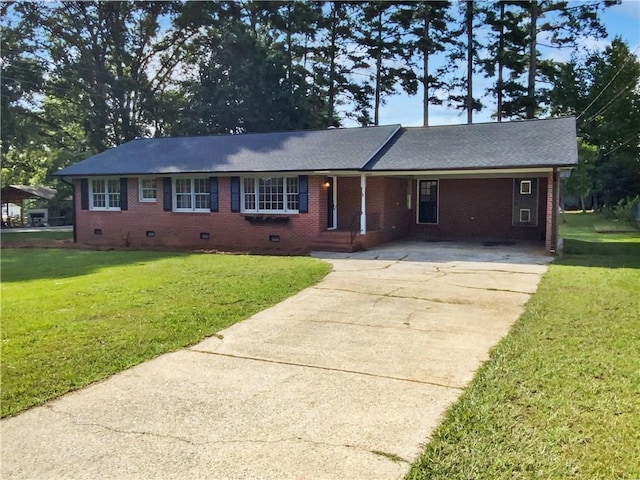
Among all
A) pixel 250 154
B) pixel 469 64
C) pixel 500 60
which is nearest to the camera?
pixel 250 154

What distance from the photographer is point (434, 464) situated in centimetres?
305

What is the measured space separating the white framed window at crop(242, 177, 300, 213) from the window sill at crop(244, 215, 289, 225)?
27cm

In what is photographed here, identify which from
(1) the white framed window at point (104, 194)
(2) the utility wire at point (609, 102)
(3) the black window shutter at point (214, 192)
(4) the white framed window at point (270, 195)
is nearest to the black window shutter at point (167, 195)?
(3) the black window shutter at point (214, 192)

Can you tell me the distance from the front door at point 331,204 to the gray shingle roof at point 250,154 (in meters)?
0.90

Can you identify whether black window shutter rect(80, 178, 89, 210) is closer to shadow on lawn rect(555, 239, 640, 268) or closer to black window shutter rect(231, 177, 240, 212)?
black window shutter rect(231, 177, 240, 212)

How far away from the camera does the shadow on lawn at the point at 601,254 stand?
11211 mm

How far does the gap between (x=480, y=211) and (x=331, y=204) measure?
5177 mm

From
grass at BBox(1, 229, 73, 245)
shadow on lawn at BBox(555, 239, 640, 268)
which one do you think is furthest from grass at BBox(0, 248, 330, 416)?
grass at BBox(1, 229, 73, 245)

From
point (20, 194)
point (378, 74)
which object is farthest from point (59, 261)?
point (378, 74)

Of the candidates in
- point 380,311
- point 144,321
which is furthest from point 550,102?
point 144,321

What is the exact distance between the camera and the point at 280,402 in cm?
405

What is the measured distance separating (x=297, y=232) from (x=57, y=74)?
2261 centimetres

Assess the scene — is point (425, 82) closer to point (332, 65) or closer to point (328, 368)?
point (332, 65)

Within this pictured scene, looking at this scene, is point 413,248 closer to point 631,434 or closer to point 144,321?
point 144,321
